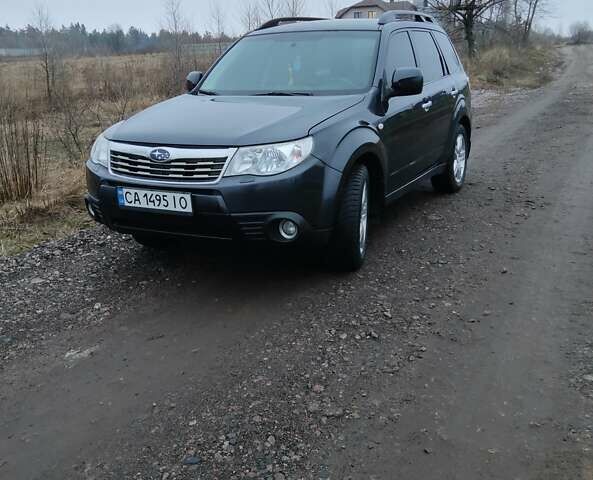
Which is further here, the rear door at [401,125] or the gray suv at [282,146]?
the rear door at [401,125]

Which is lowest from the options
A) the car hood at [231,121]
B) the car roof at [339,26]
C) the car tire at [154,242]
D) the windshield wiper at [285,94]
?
the car tire at [154,242]

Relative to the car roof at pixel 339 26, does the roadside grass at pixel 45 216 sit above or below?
below

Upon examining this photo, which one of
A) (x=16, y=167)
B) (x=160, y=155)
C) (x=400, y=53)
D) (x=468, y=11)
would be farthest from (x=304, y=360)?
(x=468, y=11)

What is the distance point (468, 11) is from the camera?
32.2 metres

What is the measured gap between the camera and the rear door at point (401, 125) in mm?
Result: 4488

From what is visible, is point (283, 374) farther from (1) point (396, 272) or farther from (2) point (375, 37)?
(2) point (375, 37)

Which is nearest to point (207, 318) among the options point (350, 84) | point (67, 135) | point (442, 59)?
point (350, 84)

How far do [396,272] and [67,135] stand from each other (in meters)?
6.08

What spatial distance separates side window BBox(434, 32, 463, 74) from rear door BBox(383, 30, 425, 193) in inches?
42.1

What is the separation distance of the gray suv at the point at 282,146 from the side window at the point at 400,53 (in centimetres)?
2

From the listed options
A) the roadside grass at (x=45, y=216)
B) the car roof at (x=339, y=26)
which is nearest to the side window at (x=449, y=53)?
the car roof at (x=339, y=26)

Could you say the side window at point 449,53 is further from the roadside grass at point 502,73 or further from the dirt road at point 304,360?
the roadside grass at point 502,73

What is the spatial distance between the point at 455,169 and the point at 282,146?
335cm

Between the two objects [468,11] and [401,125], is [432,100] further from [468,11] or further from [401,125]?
[468,11]
